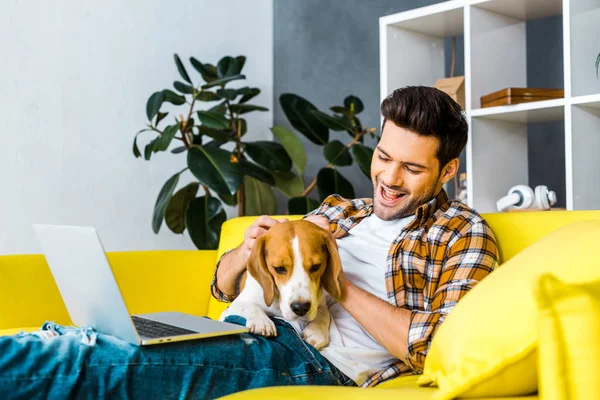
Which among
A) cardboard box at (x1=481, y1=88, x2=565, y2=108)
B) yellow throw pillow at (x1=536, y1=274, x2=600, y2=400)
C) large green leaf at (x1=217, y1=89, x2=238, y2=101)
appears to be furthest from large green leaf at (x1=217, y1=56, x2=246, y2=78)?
yellow throw pillow at (x1=536, y1=274, x2=600, y2=400)

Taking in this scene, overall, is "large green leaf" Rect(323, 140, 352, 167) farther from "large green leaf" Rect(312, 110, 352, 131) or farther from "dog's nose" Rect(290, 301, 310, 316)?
"dog's nose" Rect(290, 301, 310, 316)

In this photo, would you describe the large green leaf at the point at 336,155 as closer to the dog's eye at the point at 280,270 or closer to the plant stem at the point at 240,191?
the plant stem at the point at 240,191

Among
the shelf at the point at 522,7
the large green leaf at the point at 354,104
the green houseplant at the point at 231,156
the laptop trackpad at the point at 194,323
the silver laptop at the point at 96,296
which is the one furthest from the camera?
the large green leaf at the point at 354,104

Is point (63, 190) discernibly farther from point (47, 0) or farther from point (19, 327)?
point (19, 327)

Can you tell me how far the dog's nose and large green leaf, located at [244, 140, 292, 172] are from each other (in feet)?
6.97

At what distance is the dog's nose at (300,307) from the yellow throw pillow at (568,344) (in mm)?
775

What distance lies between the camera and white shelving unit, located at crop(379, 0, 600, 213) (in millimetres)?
2457

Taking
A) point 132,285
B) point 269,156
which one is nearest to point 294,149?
point 269,156

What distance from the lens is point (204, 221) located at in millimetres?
3393

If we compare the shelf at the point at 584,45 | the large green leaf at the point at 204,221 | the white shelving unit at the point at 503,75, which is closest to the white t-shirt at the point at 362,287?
the white shelving unit at the point at 503,75

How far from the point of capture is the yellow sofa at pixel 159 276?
1.74 meters

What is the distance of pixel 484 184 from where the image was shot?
272 centimetres

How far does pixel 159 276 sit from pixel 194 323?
0.87 m

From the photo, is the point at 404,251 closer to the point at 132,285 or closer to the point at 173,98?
the point at 132,285
